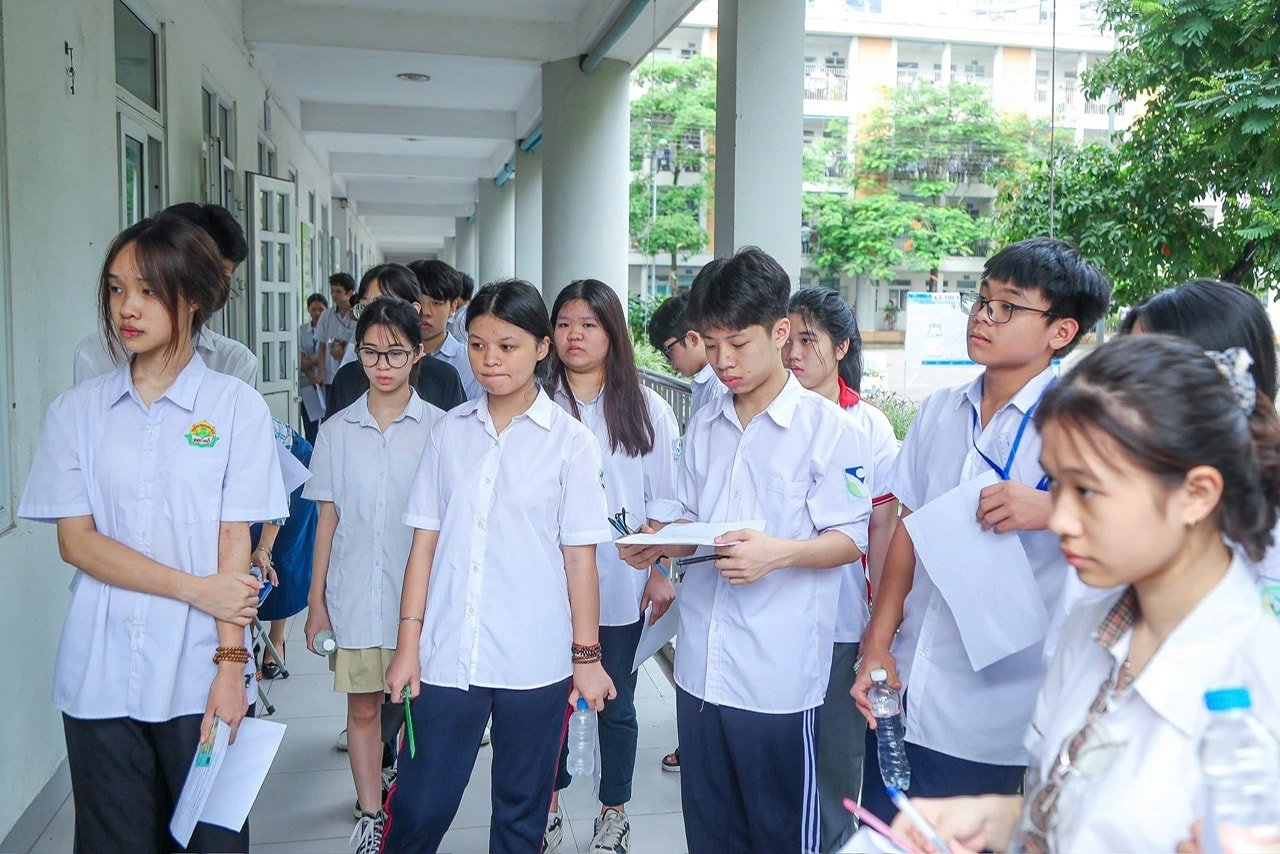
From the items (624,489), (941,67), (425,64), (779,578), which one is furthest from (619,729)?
(425,64)

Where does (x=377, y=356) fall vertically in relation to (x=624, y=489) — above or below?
above

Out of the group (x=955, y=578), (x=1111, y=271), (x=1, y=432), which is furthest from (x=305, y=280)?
(x=955, y=578)

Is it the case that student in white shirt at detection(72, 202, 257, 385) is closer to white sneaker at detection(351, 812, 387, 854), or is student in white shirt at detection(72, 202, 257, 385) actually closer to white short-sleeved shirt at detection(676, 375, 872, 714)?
white sneaker at detection(351, 812, 387, 854)

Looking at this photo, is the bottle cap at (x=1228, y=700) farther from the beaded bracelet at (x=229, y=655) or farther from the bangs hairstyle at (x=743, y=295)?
the beaded bracelet at (x=229, y=655)

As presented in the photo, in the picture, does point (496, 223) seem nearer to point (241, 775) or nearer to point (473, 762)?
point (473, 762)

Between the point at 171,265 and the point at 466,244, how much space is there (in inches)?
807

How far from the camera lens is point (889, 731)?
1.91 meters

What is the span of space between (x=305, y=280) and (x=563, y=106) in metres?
3.33

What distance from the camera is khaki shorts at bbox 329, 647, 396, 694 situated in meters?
2.71

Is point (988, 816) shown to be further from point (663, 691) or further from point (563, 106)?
point (563, 106)

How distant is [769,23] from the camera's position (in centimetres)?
430

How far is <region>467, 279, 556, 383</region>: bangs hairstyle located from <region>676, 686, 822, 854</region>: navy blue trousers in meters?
0.82

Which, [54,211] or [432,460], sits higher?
[54,211]

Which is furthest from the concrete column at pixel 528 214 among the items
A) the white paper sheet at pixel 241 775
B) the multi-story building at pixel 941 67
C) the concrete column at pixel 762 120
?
the white paper sheet at pixel 241 775
